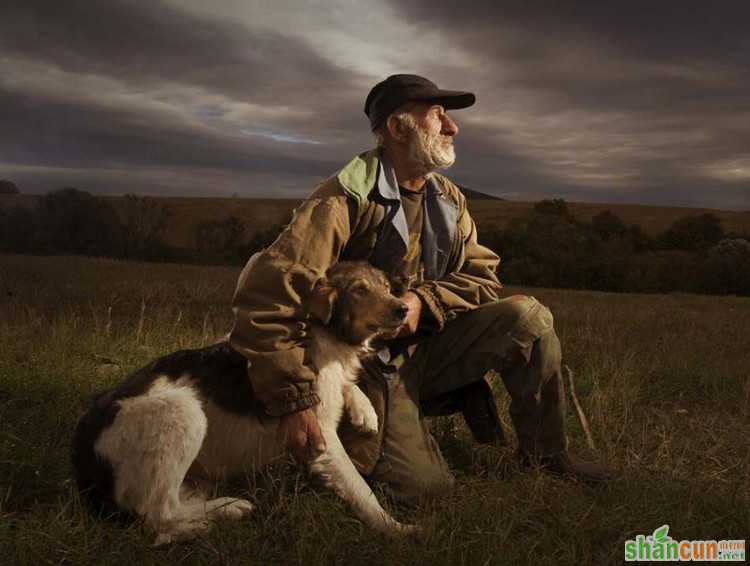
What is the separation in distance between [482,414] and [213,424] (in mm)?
1981

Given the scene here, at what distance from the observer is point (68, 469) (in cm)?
405

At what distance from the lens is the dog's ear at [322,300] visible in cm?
354

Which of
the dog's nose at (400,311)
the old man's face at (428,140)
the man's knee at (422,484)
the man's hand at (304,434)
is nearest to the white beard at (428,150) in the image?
the old man's face at (428,140)

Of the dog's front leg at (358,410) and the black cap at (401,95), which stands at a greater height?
the black cap at (401,95)

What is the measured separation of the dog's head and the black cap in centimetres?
120

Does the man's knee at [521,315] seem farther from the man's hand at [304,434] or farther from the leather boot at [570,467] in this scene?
the man's hand at [304,434]

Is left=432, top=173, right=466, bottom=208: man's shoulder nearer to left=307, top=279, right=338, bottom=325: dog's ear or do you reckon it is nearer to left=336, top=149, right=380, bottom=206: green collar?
left=336, top=149, right=380, bottom=206: green collar

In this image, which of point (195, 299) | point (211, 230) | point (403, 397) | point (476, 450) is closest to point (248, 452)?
point (403, 397)

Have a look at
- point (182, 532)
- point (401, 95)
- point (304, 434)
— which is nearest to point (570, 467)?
point (304, 434)

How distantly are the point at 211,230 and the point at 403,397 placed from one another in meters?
24.0

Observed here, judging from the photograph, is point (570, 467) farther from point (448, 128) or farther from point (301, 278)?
point (448, 128)

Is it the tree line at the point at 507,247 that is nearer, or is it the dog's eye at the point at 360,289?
the dog's eye at the point at 360,289

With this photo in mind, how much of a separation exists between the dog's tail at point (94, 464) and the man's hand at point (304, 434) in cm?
90

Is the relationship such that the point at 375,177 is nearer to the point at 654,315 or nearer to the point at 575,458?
the point at 575,458
